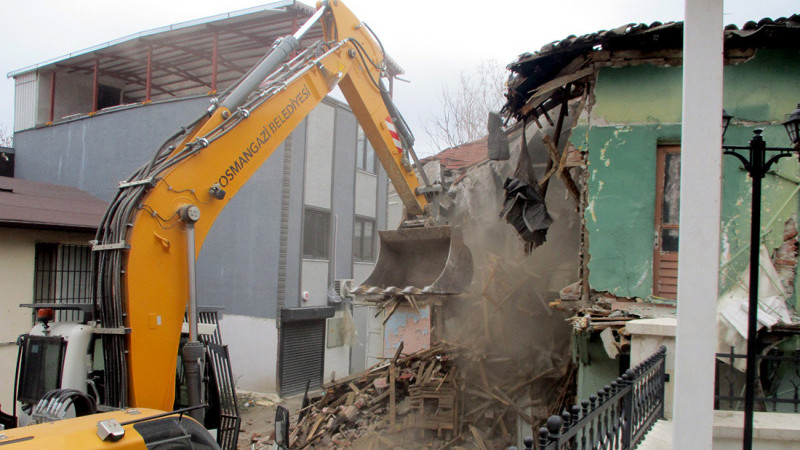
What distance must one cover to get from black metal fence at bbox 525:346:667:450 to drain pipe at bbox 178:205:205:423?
3522 mm

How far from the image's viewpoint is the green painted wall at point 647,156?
8.20 m

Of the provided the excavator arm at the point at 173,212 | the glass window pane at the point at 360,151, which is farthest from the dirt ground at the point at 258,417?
the glass window pane at the point at 360,151

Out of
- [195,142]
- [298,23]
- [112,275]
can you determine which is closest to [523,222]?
[195,142]

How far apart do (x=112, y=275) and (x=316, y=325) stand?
44.4ft

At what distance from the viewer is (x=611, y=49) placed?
8617 millimetres

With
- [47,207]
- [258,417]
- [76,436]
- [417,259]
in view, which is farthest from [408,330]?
[76,436]

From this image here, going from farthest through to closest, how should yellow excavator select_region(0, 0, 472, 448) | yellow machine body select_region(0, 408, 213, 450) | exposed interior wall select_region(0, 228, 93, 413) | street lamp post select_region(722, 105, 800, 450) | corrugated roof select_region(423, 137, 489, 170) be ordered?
corrugated roof select_region(423, 137, 489, 170) < exposed interior wall select_region(0, 228, 93, 413) < yellow excavator select_region(0, 0, 472, 448) < street lamp post select_region(722, 105, 800, 450) < yellow machine body select_region(0, 408, 213, 450)

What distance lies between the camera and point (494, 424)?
1096 centimetres

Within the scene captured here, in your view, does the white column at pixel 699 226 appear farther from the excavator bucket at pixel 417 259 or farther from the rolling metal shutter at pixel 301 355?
the rolling metal shutter at pixel 301 355

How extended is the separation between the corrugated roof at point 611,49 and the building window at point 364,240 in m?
11.5

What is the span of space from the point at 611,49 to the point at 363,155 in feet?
42.6

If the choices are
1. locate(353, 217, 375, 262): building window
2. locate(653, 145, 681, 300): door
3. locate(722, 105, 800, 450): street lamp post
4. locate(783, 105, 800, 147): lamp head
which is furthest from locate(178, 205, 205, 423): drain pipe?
locate(353, 217, 375, 262): building window

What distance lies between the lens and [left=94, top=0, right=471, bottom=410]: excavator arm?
5133 millimetres

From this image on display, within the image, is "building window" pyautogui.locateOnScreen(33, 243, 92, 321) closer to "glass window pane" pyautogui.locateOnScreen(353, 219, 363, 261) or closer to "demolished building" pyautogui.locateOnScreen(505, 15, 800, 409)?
"glass window pane" pyautogui.locateOnScreen(353, 219, 363, 261)
